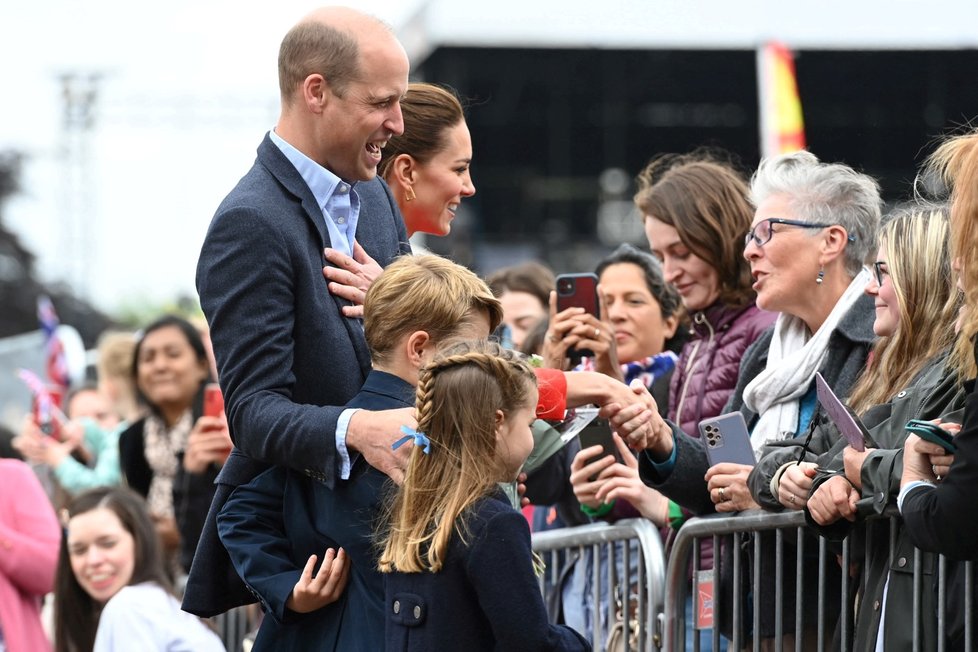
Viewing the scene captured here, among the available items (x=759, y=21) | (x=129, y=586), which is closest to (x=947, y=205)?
(x=129, y=586)

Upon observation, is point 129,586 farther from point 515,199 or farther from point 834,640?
point 515,199

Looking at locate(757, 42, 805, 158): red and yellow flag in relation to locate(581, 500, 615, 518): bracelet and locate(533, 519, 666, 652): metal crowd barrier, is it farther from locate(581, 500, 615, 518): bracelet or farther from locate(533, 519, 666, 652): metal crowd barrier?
locate(581, 500, 615, 518): bracelet

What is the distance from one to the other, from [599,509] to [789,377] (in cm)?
118

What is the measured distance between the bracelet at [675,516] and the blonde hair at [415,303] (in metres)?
1.96

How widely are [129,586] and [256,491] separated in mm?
2950

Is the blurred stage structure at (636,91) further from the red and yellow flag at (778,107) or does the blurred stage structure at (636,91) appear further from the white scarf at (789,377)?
the white scarf at (789,377)

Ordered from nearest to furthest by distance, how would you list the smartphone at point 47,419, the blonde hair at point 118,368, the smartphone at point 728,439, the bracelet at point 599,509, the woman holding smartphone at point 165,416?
the smartphone at point 728,439
the bracelet at point 599,509
the woman holding smartphone at point 165,416
the smartphone at point 47,419
the blonde hair at point 118,368

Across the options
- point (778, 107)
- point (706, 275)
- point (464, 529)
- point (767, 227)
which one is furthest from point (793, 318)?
point (778, 107)

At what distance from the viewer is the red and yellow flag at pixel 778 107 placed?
1309 centimetres

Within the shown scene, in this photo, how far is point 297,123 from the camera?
380 centimetres

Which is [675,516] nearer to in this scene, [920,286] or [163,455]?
[920,286]

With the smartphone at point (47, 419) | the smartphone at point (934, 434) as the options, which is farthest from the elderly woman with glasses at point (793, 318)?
the smartphone at point (47, 419)

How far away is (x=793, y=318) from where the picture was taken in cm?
491

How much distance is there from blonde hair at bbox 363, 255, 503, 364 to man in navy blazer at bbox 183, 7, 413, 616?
132 mm
